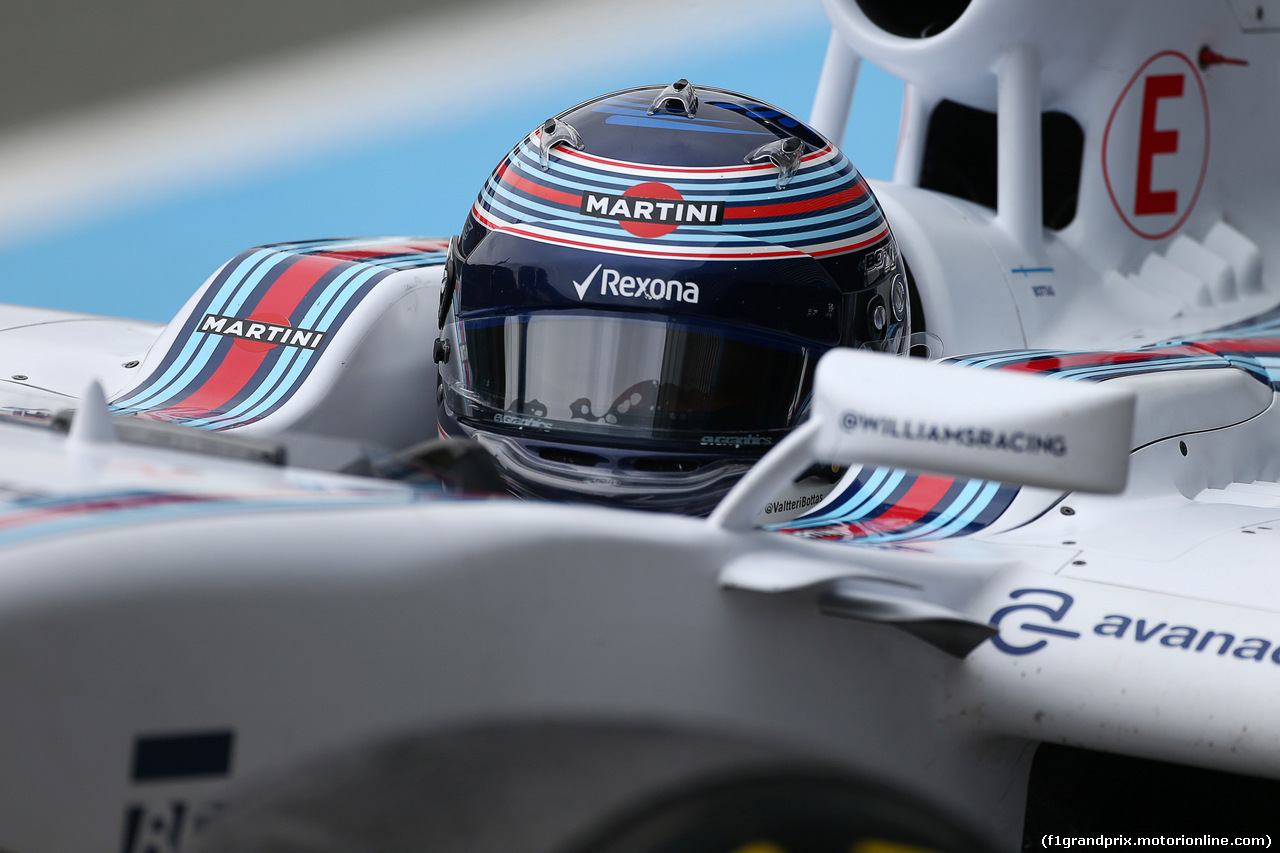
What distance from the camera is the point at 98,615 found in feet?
1.92

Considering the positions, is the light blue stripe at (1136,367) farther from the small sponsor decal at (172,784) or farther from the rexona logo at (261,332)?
the small sponsor decal at (172,784)

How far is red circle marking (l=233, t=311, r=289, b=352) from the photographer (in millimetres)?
1653

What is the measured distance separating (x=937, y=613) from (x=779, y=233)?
0.68 meters

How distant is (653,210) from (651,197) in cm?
2

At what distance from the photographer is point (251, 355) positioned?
166cm

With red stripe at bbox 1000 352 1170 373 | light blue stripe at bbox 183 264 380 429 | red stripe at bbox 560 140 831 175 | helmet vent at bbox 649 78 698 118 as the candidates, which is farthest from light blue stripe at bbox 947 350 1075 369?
light blue stripe at bbox 183 264 380 429

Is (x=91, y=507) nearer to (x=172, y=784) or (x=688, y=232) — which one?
(x=172, y=784)

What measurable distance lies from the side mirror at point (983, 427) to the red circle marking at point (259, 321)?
43.3 inches

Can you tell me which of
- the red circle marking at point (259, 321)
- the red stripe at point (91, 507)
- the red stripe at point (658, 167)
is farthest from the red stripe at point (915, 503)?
the red circle marking at point (259, 321)

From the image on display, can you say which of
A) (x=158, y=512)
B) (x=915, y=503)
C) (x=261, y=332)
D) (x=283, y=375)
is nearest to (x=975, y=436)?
(x=158, y=512)

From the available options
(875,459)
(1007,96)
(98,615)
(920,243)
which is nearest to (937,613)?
(875,459)

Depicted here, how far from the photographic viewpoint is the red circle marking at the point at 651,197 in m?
1.38

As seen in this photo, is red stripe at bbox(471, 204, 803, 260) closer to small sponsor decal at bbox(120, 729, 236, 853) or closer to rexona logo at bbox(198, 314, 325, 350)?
rexona logo at bbox(198, 314, 325, 350)

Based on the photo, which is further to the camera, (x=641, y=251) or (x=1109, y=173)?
(x=1109, y=173)
